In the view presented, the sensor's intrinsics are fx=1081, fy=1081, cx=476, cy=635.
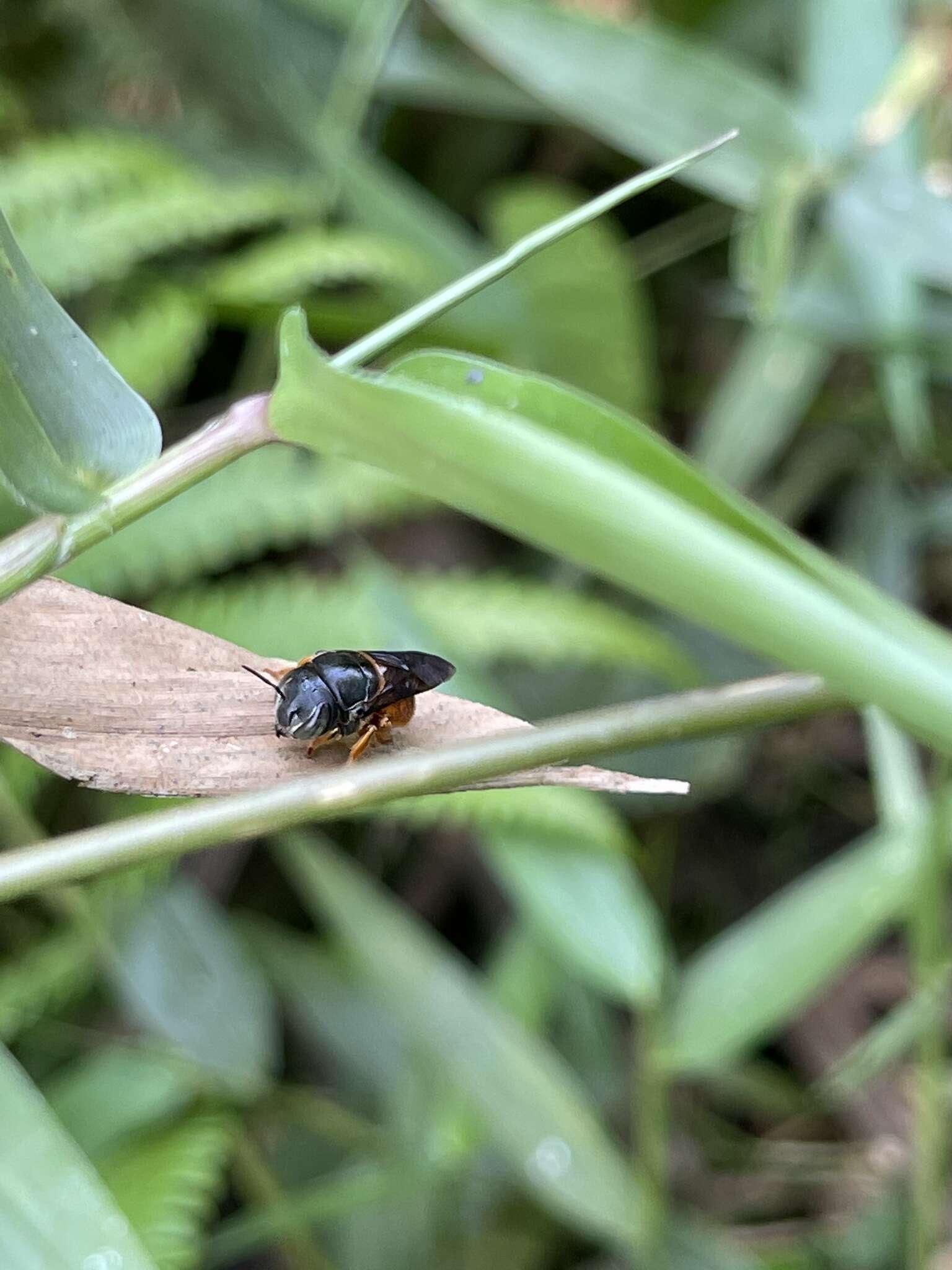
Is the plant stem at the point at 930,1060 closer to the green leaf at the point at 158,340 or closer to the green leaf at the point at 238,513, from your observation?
the green leaf at the point at 238,513

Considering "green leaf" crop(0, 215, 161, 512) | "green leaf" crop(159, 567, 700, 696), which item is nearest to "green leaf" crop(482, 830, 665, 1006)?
"green leaf" crop(159, 567, 700, 696)

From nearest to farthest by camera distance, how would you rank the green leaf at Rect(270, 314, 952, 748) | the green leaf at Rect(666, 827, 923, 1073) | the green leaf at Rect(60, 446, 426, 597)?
the green leaf at Rect(270, 314, 952, 748) → the green leaf at Rect(666, 827, 923, 1073) → the green leaf at Rect(60, 446, 426, 597)

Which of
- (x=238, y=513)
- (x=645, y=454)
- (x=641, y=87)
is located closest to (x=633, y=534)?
(x=645, y=454)

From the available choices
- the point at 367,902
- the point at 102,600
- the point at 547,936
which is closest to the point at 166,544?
the point at 367,902

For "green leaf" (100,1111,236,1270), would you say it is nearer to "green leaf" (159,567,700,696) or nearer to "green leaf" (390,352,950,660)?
"green leaf" (159,567,700,696)

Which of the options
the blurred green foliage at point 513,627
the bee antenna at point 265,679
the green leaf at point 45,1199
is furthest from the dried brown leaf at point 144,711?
the blurred green foliage at point 513,627
